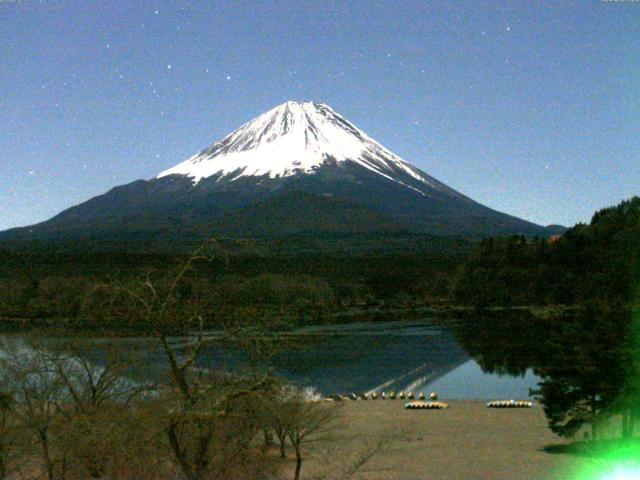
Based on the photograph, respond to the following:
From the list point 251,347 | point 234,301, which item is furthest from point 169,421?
point 234,301

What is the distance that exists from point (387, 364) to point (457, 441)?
2238 cm

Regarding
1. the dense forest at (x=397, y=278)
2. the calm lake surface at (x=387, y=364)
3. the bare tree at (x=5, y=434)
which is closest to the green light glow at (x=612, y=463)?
the bare tree at (x=5, y=434)

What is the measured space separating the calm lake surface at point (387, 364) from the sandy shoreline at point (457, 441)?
15.3 ft

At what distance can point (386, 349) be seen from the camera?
170 feet

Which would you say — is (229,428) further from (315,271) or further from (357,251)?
(357,251)

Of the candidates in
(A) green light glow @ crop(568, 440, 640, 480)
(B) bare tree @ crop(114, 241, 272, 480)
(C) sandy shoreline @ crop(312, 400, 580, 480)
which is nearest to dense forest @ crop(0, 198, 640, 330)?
(C) sandy shoreline @ crop(312, 400, 580, 480)

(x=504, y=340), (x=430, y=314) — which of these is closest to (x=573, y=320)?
(x=504, y=340)

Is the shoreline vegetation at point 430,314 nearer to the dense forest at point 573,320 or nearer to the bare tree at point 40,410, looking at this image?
the dense forest at point 573,320

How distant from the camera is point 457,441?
2303 centimetres

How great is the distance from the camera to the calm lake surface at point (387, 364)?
37.0 metres

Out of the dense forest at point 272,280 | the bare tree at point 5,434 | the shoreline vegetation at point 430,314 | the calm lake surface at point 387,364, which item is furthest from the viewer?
the shoreline vegetation at point 430,314

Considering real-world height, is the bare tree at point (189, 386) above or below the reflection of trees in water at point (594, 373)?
above

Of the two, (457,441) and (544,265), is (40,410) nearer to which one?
(457,441)

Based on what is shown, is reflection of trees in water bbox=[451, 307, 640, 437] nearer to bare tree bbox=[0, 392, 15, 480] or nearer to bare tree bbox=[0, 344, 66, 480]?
bare tree bbox=[0, 344, 66, 480]
